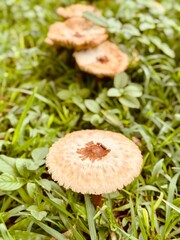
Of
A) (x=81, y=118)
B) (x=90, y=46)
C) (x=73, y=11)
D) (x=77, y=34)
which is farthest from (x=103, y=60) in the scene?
(x=73, y=11)

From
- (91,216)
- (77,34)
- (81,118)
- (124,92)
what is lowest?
(81,118)

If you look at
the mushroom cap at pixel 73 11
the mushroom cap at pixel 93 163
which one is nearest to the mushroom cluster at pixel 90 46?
the mushroom cap at pixel 73 11

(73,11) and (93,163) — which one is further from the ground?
(93,163)

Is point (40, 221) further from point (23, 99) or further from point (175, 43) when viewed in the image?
point (175, 43)

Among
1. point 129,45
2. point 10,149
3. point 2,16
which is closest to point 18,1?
point 2,16

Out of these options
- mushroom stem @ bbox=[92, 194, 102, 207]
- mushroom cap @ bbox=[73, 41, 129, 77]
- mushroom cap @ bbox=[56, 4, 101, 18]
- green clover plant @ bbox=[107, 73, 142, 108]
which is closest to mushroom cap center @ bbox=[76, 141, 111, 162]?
mushroom stem @ bbox=[92, 194, 102, 207]

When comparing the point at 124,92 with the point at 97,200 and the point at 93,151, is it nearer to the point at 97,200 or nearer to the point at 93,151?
the point at 93,151

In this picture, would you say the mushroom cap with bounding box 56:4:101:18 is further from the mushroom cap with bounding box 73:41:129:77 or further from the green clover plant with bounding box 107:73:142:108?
the green clover plant with bounding box 107:73:142:108
